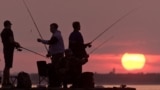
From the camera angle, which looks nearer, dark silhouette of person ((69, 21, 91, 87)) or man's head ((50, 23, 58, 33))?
man's head ((50, 23, 58, 33))

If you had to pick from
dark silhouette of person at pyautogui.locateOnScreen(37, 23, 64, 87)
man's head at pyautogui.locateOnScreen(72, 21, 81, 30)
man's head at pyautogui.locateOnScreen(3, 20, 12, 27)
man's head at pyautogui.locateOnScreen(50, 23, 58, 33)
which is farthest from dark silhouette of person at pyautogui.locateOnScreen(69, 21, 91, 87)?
man's head at pyautogui.locateOnScreen(3, 20, 12, 27)

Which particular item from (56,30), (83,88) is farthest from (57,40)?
(83,88)

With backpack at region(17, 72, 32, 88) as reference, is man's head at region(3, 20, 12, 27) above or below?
above

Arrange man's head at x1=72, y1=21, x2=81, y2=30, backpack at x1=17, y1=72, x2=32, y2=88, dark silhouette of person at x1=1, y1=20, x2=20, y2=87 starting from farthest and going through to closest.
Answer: man's head at x1=72, y1=21, x2=81, y2=30, dark silhouette of person at x1=1, y1=20, x2=20, y2=87, backpack at x1=17, y1=72, x2=32, y2=88

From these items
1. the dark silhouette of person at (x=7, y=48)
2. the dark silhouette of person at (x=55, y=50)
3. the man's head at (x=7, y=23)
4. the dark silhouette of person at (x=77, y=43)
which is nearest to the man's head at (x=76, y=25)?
the dark silhouette of person at (x=77, y=43)

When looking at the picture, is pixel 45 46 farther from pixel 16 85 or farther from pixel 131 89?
pixel 131 89

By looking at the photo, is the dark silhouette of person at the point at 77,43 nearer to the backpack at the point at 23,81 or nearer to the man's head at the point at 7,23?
the backpack at the point at 23,81

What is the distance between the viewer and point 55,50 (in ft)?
69.9

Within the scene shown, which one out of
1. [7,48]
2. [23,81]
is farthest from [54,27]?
[23,81]

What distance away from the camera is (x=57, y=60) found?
838 inches

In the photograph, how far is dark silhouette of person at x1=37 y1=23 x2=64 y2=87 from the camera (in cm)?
2120

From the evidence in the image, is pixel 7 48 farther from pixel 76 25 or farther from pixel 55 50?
pixel 76 25

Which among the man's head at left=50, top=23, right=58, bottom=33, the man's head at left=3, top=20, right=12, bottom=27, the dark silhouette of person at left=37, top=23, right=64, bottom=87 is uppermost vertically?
the man's head at left=3, top=20, right=12, bottom=27

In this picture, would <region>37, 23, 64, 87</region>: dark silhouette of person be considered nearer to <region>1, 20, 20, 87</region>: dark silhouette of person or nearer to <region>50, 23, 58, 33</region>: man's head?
<region>50, 23, 58, 33</region>: man's head
